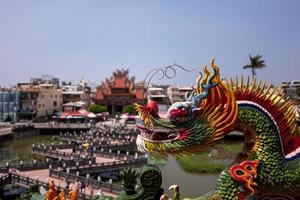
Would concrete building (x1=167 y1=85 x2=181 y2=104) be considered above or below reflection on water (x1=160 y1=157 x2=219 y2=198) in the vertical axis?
above

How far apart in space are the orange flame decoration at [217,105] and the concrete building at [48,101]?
60.1 m

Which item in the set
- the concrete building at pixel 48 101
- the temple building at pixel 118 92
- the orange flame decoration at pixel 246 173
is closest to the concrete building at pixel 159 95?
the temple building at pixel 118 92

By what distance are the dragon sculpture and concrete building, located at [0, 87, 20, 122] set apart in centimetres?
5871

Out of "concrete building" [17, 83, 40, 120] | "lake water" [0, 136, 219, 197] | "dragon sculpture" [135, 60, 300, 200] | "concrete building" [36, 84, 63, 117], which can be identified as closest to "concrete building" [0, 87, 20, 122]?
"concrete building" [17, 83, 40, 120]

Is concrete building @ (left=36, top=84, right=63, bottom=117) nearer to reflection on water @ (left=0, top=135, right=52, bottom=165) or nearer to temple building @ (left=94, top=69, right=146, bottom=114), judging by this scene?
temple building @ (left=94, top=69, right=146, bottom=114)

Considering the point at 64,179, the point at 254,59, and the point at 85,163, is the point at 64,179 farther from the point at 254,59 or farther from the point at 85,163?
the point at 254,59

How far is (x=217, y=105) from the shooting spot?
280 inches

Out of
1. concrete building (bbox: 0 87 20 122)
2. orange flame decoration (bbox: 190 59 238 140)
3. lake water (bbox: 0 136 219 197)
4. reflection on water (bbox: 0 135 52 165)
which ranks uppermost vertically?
orange flame decoration (bbox: 190 59 238 140)

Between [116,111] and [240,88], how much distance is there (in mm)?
62064

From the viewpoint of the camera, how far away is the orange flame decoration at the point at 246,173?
6.57 meters

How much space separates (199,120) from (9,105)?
196ft

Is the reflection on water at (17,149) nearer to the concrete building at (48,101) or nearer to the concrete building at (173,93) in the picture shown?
the concrete building at (48,101)

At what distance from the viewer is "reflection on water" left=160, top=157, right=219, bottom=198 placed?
2012cm

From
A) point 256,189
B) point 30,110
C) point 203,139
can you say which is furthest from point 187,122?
point 30,110
